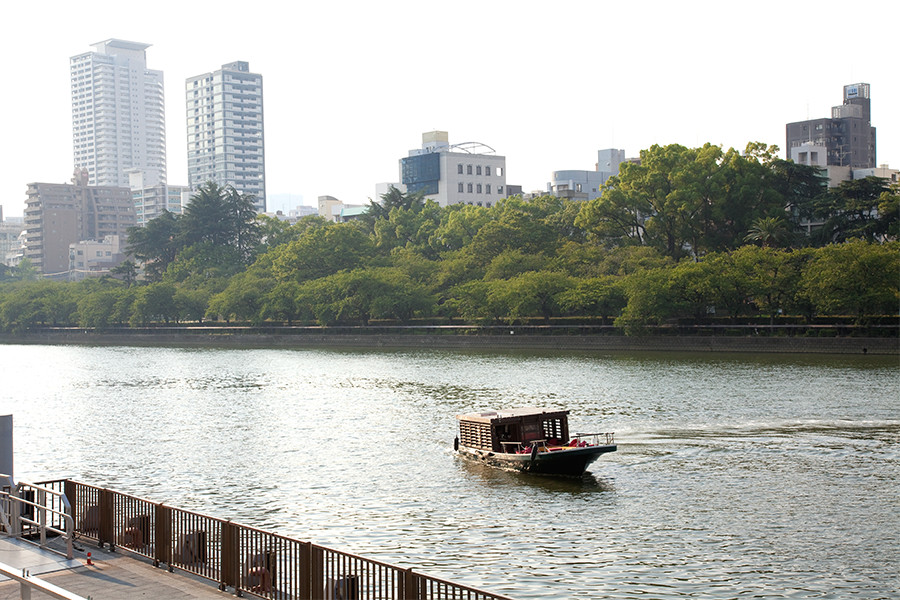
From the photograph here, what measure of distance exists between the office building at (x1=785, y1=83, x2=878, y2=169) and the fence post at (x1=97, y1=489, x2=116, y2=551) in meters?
156

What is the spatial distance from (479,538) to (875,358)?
2091 inches

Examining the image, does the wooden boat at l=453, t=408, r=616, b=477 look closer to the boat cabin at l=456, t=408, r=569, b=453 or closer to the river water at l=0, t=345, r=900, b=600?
the boat cabin at l=456, t=408, r=569, b=453

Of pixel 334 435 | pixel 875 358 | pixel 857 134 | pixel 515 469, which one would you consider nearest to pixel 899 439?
pixel 515 469

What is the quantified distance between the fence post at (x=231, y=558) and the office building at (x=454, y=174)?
164 meters

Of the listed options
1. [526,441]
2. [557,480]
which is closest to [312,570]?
[557,480]

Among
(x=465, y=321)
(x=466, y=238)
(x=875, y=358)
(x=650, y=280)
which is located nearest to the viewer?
(x=875, y=358)

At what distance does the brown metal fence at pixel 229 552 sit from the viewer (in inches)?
588

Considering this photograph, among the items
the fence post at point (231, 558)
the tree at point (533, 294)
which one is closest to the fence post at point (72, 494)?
the fence post at point (231, 558)

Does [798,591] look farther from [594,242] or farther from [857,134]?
[857,134]

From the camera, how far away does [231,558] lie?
1584 centimetres

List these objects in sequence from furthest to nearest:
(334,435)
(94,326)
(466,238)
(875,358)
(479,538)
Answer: (94,326) < (466,238) < (875,358) < (334,435) < (479,538)

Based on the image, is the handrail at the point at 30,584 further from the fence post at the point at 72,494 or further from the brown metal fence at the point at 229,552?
the fence post at the point at 72,494

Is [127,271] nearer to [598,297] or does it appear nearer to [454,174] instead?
[454,174]

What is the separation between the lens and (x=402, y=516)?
26922mm
